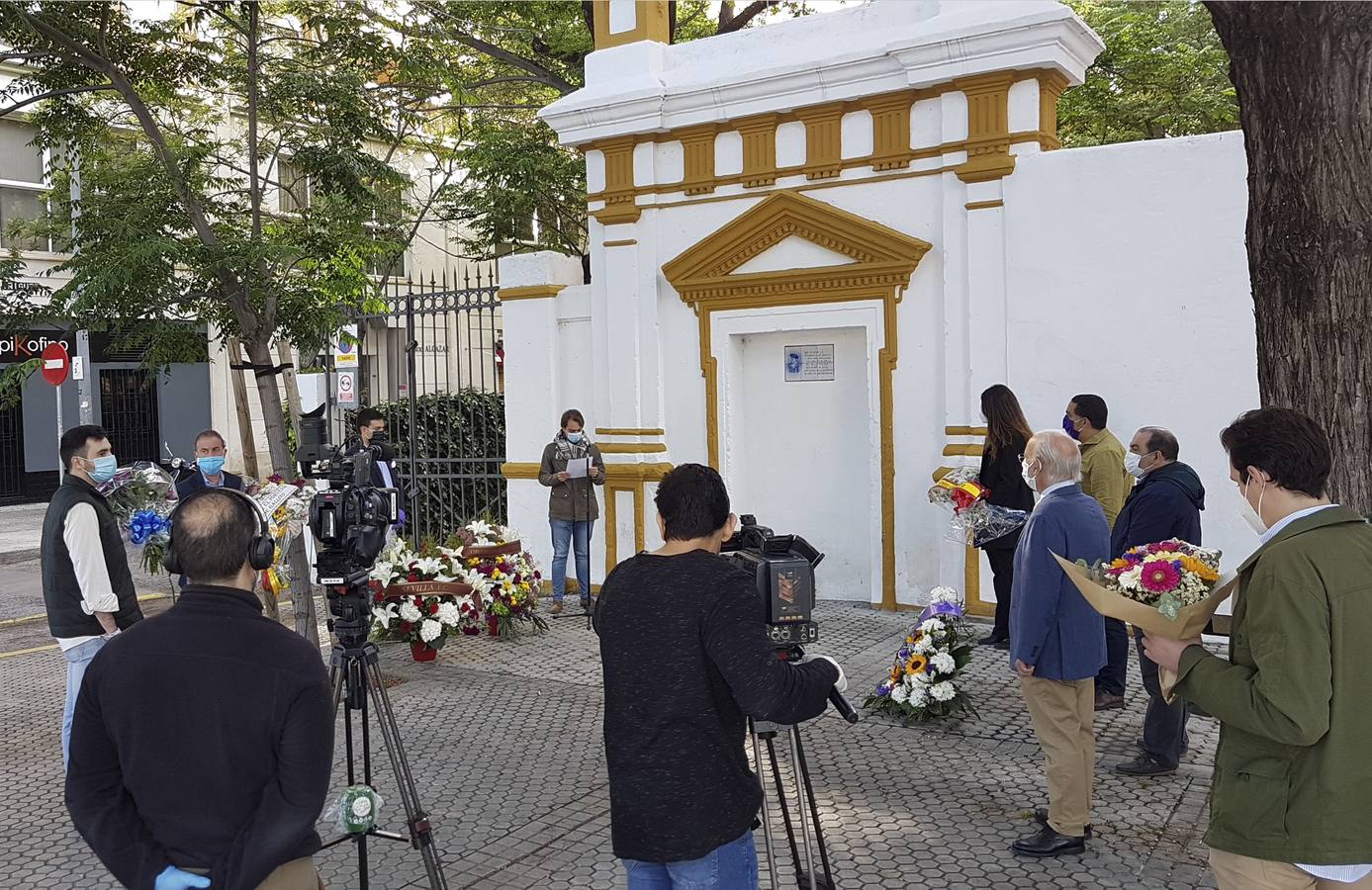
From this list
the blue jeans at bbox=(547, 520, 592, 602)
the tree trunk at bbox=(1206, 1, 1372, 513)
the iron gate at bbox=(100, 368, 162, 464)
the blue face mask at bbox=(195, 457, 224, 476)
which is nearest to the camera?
the tree trunk at bbox=(1206, 1, 1372, 513)

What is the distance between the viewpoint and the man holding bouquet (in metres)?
2.59

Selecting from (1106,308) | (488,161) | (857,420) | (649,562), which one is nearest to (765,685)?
(649,562)

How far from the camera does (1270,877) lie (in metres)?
2.76

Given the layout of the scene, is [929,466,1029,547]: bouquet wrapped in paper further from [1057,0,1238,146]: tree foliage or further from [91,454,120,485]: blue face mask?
[1057,0,1238,146]: tree foliage

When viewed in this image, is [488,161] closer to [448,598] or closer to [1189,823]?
[448,598]

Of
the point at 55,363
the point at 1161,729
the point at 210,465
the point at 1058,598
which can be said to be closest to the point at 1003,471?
the point at 1161,729

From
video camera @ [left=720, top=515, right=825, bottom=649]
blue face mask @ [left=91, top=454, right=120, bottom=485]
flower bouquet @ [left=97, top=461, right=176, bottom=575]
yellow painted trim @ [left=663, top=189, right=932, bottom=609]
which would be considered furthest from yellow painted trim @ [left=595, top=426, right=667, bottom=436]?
video camera @ [left=720, top=515, right=825, bottom=649]

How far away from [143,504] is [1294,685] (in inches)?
239

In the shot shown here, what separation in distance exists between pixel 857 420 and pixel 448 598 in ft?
12.4

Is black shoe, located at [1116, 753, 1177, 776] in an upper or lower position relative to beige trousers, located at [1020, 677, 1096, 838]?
lower

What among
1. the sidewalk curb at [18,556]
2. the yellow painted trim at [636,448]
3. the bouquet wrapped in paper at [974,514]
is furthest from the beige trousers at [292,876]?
the sidewalk curb at [18,556]

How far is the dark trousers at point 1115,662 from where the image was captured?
21.5ft

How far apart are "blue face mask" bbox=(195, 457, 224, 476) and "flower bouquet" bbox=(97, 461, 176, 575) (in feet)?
1.34

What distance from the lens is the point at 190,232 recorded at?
796 cm
